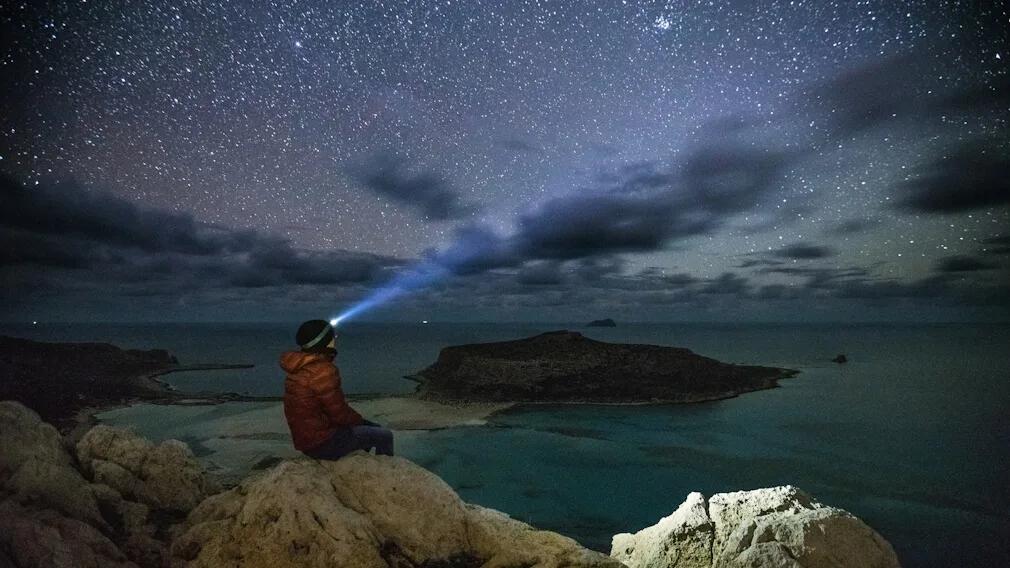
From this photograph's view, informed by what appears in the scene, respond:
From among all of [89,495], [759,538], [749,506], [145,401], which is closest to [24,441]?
[89,495]

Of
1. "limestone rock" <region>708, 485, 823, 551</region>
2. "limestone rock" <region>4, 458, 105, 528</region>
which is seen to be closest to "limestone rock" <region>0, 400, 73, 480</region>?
"limestone rock" <region>4, 458, 105, 528</region>

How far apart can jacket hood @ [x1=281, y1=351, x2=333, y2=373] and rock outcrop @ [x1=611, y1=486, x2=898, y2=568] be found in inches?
246

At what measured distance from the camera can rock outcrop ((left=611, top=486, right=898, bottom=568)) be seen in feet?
20.8

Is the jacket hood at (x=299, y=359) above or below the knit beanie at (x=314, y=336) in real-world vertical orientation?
below

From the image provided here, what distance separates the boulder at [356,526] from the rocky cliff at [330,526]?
15mm

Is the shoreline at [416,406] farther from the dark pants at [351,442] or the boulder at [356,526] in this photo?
the boulder at [356,526]

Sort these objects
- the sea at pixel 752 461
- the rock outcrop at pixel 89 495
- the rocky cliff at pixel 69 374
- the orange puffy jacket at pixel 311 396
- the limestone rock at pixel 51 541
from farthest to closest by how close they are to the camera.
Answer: the rocky cliff at pixel 69 374
the sea at pixel 752 461
the orange puffy jacket at pixel 311 396
the rock outcrop at pixel 89 495
the limestone rock at pixel 51 541

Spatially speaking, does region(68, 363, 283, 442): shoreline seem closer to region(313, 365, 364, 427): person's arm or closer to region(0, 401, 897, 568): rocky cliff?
region(0, 401, 897, 568): rocky cliff

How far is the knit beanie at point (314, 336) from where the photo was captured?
21.5 feet

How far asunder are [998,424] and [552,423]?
1772 inches

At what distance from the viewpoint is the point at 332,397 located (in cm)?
665

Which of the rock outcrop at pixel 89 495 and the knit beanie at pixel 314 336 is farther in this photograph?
the knit beanie at pixel 314 336

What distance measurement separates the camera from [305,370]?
655 cm

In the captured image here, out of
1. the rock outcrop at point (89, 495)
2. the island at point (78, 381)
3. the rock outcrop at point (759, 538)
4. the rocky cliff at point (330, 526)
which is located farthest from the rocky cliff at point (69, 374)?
the rock outcrop at point (759, 538)
